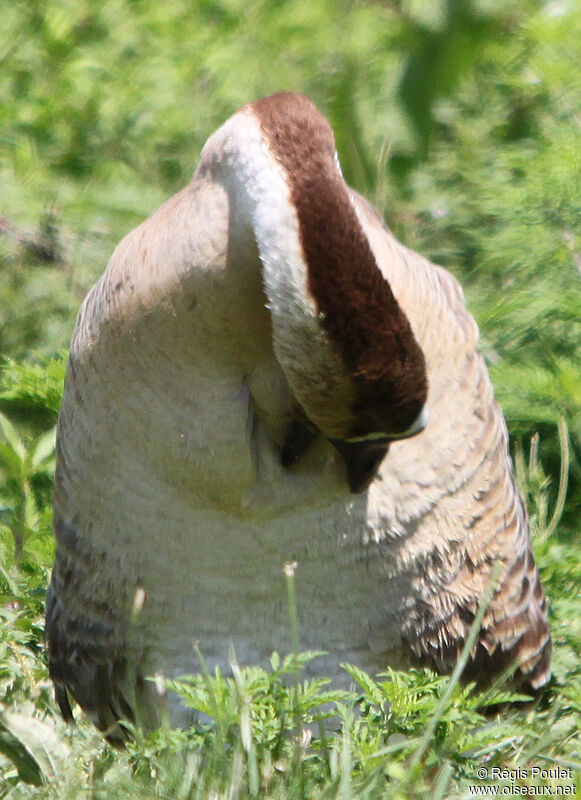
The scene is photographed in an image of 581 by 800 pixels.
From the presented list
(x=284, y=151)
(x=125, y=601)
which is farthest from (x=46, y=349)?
(x=284, y=151)

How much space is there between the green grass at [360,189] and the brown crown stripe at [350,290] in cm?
29

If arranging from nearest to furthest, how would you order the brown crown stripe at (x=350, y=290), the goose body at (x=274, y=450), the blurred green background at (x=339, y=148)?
1. the brown crown stripe at (x=350, y=290)
2. the goose body at (x=274, y=450)
3. the blurred green background at (x=339, y=148)

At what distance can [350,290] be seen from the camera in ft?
9.32

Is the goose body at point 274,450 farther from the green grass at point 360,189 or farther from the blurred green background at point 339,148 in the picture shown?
the blurred green background at point 339,148

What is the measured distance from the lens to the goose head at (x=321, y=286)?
2855mm

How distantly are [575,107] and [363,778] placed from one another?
175 inches

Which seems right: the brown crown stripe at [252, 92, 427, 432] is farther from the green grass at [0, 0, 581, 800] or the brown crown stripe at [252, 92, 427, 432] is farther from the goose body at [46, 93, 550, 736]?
the green grass at [0, 0, 581, 800]

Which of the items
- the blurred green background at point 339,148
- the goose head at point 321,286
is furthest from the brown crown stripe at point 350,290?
the blurred green background at point 339,148

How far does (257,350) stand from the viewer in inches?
133

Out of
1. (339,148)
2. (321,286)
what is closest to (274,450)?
(321,286)

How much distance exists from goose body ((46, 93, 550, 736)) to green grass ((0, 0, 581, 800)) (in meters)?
0.24

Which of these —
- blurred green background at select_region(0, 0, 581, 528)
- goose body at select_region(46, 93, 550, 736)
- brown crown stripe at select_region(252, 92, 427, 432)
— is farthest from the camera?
blurred green background at select_region(0, 0, 581, 528)

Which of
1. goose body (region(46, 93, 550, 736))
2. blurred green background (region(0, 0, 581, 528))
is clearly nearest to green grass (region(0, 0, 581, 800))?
blurred green background (region(0, 0, 581, 528))

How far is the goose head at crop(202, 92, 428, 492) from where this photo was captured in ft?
9.37
